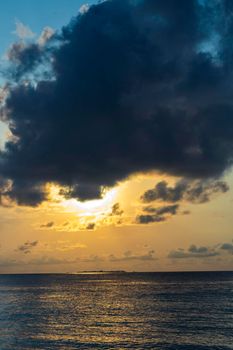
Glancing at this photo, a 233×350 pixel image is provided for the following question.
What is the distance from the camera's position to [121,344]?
6788 cm

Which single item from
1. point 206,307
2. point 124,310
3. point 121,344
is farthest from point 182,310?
point 121,344

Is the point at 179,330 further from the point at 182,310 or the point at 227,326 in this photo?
the point at 182,310

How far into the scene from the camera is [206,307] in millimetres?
117188

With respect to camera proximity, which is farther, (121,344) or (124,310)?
(124,310)

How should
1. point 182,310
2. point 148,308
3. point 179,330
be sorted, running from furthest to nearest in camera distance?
point 148,308 < point 182,310 < point 179,330

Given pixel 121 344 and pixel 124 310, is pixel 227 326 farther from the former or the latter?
pixel 124 310

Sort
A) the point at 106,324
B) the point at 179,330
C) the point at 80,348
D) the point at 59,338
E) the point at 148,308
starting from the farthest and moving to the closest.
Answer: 1. the point at 148,308
2. the point at 106,324
3. the point at 179,330
4. the point at 59,338
5. the point at 80,348

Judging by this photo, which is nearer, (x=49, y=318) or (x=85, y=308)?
(x=49, y=318)

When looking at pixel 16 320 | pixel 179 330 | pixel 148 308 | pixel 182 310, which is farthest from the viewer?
pixel 148 308

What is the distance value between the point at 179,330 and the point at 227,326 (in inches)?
390

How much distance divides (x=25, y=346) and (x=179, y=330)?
28590 millimetres

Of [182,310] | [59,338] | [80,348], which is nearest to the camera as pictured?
[80,348]

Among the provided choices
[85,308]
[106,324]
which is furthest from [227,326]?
[85,308]

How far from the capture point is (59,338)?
74125mm
